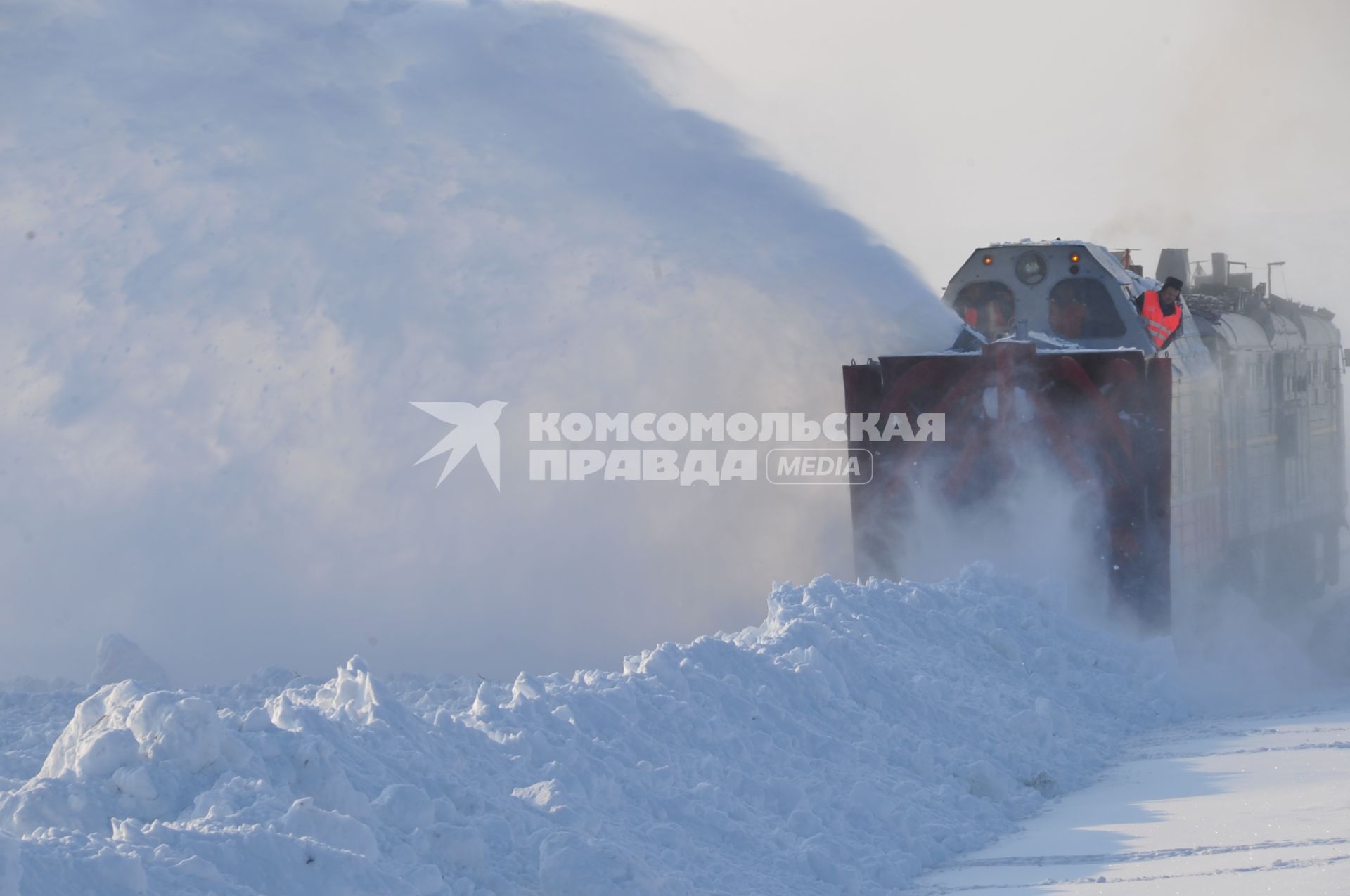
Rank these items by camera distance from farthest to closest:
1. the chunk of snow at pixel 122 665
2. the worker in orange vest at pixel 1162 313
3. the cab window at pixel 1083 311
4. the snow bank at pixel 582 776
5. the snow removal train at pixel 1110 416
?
the cab window at pixel 1083 311 → the worker in orange vest at pixel 1162 313 → the snow removal train at pixel 1110 416 → the chunk of snow at pixel 122 665 → the snow bank at pixel 582 776

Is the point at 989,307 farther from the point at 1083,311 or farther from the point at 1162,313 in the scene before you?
the point at 1162,313

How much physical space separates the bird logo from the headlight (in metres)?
4.45

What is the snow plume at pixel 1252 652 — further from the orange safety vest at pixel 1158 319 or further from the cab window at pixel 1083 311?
the cab window at pixel 1083 311

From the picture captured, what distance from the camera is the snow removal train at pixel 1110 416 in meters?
11.6

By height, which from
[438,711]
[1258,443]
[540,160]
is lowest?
[438,711]

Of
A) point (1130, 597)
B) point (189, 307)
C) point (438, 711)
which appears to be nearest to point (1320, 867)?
point (438, 711)

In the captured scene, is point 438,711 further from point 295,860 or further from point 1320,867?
point 1320,867

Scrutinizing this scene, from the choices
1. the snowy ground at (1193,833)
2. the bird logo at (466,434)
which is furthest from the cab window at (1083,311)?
the snowy ground at (1193,833)

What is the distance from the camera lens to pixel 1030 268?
44.2ft

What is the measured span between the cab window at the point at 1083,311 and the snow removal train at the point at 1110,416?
12 millimetres

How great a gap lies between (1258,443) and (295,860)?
1273 cm

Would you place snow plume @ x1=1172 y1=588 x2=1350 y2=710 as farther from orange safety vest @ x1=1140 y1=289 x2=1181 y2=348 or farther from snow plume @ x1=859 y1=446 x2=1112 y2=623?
orange safety vest @ x1=1140 y1=289 x2=1181 y2=348

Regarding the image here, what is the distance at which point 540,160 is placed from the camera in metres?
14.5

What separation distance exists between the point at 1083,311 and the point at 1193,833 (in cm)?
761
